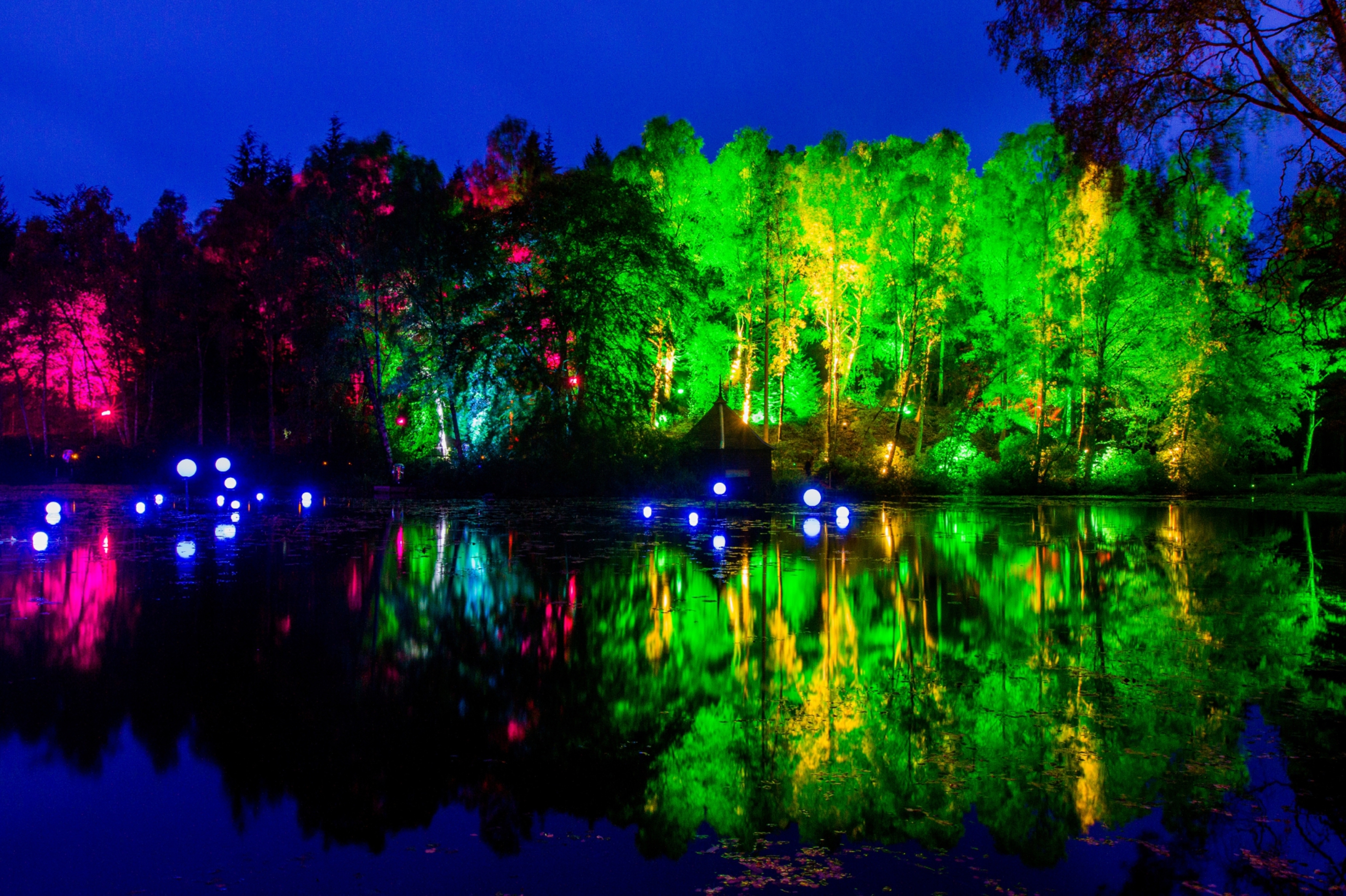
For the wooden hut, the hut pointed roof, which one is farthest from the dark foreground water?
the hut pointed roof

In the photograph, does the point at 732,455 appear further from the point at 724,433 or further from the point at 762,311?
the point at 762,311

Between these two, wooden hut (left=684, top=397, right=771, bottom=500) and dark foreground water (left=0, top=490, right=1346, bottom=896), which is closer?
dark foreground water (left=0, top=490, right=1346, bottom=896)

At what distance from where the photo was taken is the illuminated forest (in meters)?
34.1

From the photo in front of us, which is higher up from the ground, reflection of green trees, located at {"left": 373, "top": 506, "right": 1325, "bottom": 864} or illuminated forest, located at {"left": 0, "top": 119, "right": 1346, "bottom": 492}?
illuminated forest, located at {"left": 0, "top": 119, "right": 1346, "bottom": 492}

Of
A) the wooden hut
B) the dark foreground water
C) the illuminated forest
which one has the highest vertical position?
the illuminated forest

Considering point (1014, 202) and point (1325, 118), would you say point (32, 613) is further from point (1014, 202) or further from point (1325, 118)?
point (1014, 202)

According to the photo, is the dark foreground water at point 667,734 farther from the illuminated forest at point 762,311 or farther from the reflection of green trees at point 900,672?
the illuminated forest at point 762,311

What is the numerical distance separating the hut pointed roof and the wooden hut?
14mm

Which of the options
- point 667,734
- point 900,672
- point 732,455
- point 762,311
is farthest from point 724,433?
point 667,734

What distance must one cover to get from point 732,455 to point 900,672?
24307 mm

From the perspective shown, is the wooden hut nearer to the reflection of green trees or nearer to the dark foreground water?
the reflection of green trees

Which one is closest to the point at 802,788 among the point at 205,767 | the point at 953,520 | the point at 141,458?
the point at 205,767

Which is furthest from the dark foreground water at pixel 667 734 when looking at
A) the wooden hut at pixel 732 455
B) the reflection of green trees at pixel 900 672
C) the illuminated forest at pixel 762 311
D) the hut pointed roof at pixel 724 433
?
the illuminated forest at pixel 762 311

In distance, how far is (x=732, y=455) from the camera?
3166cm
